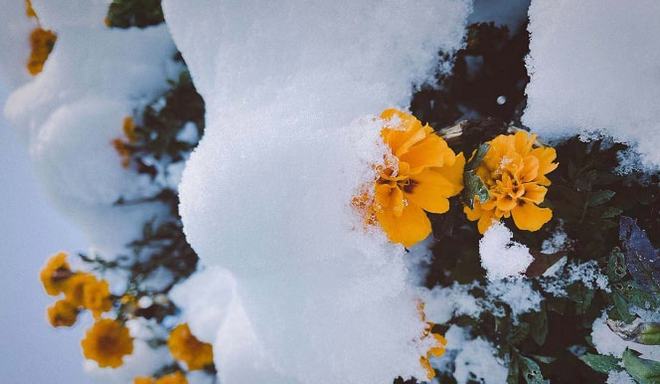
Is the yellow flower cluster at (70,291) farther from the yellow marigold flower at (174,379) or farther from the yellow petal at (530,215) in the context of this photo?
the yellow petal at (530,215)

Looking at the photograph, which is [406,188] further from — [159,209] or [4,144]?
[4,144]

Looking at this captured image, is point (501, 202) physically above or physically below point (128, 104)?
below

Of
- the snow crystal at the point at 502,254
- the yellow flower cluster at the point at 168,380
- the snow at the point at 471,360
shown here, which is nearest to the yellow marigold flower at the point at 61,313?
the yellow flower cluster at the point at 168,380

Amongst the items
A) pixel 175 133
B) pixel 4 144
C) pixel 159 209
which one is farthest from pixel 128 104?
pixel 4 144

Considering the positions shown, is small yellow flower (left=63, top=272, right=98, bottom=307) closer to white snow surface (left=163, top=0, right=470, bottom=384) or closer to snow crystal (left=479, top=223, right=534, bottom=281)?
white snow surface (left=163, top=0, right=470, bottom=384)

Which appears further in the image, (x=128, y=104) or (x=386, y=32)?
(x=128, y=104)
